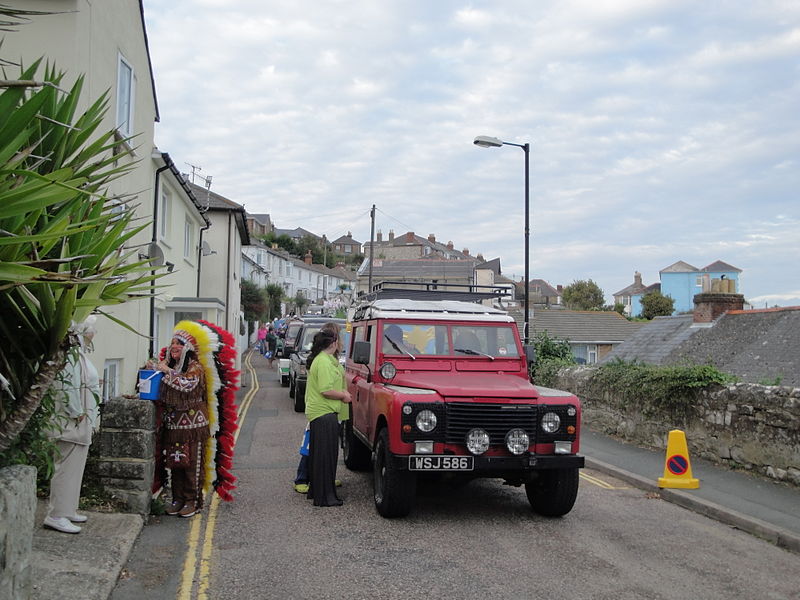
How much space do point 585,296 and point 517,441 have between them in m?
70.9

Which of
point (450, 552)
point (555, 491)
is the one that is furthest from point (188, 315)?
point (450, 552)

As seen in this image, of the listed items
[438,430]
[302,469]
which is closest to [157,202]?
[302,469]

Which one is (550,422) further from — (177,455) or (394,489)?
(177,455)

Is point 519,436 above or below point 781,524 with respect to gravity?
above

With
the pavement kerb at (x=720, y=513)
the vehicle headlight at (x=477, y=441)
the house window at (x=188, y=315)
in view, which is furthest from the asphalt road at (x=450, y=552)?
the house window at (x=188, y=315)

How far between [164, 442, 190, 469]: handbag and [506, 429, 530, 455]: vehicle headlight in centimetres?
314

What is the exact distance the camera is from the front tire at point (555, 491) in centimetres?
705

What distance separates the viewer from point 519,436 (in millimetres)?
6766

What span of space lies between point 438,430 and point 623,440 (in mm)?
7281

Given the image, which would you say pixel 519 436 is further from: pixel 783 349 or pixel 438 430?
pixel 783 349

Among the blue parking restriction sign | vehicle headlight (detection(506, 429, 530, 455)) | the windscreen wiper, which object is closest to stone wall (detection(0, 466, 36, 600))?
vehicle headlight (detection(506, 429, 530, 455))

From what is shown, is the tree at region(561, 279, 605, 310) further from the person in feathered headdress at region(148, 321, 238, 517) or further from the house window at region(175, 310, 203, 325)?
the person in feathered headdress at region(148, 321, 238, 517)

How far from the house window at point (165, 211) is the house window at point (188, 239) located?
2.28 metres

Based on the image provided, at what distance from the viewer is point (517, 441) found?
22.2 ft
